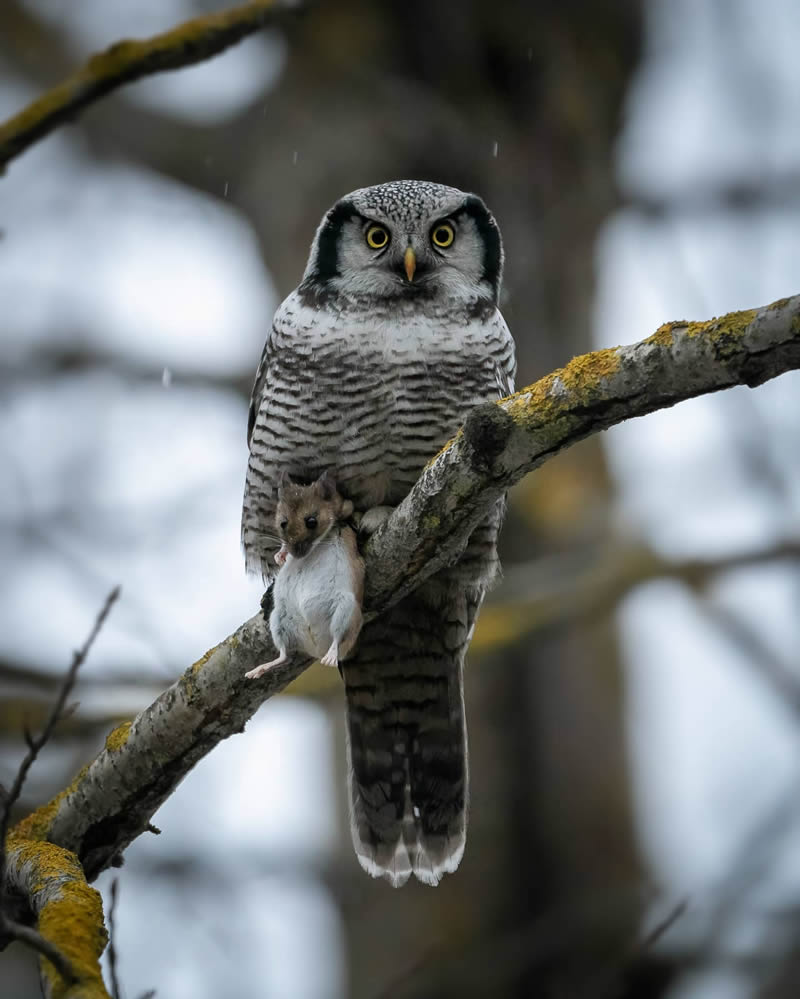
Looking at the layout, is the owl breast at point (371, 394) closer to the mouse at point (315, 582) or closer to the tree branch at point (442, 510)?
the mouse at point (315, 582)

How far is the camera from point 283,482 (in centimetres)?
385

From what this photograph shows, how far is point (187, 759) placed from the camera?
10.7 ft

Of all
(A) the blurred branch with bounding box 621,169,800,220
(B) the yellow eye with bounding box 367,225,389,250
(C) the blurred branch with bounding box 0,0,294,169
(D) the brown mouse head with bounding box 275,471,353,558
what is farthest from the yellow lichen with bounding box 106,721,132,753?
(A) the blurred branch with bounding box 621,169,800,220

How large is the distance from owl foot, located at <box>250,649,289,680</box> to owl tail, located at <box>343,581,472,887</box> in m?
0.97

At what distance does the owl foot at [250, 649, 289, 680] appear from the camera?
307 centimetres

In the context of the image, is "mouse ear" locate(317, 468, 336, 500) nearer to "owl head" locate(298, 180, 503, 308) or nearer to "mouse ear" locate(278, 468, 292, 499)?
"mouse ear" locate(278, 468, 292, 499)

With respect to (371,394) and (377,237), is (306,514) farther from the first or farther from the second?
Result: (377,237)

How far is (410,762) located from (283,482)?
115cm

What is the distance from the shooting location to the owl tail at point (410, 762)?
4184 mm

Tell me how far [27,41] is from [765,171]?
5339mm

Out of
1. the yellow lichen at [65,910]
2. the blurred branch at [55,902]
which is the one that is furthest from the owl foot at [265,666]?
the yellow lichen at [65,910]

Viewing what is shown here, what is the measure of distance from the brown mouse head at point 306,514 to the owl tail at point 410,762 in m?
0.69

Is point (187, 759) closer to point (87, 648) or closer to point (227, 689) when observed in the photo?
point (227, 689)

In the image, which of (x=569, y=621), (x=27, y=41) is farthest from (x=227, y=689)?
(x=27, y=41)
